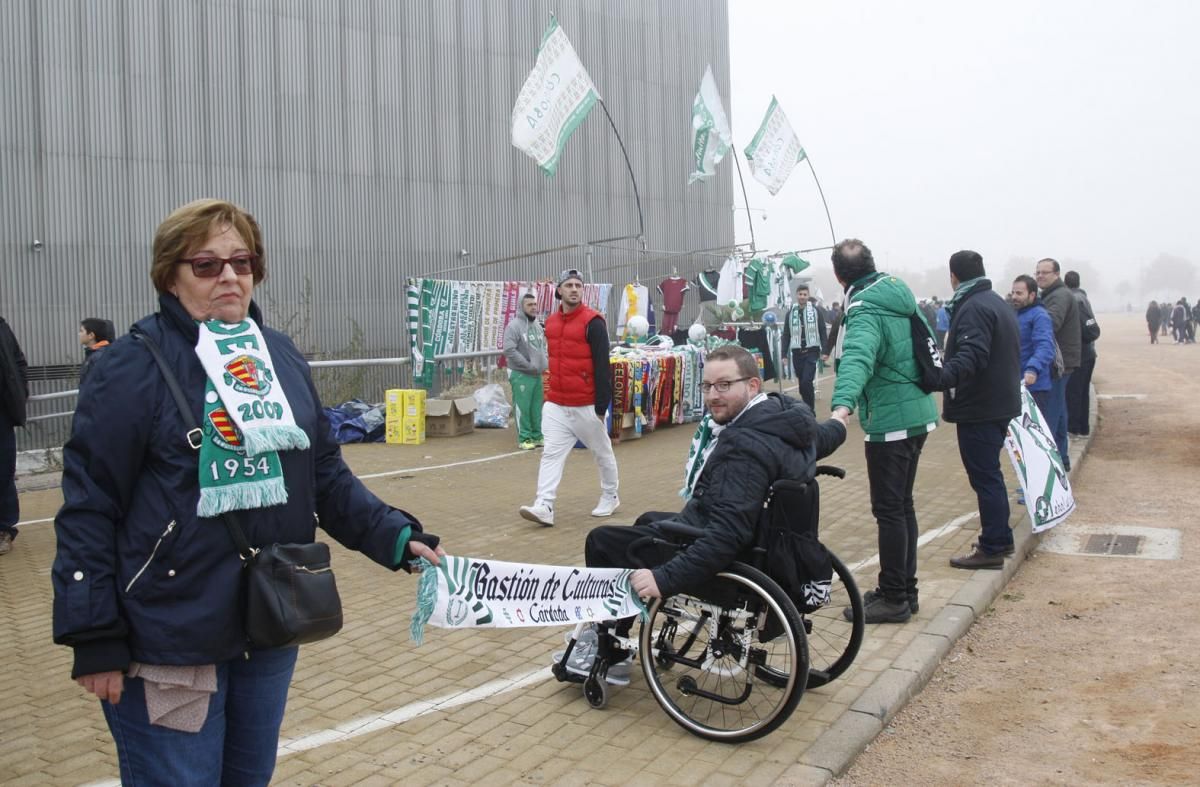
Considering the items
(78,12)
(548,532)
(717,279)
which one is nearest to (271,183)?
(78,12)

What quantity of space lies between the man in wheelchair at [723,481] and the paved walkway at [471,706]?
1.46 feet

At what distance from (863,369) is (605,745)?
7.87 ft

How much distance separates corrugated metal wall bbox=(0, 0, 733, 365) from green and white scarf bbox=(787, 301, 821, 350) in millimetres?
7391

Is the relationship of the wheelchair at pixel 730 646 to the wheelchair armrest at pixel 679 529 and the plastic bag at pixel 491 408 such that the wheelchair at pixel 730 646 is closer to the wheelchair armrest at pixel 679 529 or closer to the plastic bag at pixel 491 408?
the wheelchair armrest at pixel 679 529

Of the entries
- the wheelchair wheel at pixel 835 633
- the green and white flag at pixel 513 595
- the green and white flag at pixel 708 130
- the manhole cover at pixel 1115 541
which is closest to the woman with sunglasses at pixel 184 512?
the green and white flag at pixel 513 595

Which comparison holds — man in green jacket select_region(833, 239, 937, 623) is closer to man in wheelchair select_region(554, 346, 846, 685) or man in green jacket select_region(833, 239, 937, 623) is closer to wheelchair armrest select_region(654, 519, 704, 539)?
man in wheelchair select_region(554, 346, 846, 685)

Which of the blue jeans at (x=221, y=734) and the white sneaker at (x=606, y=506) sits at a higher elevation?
the blue jeans at (x=221, y=734)

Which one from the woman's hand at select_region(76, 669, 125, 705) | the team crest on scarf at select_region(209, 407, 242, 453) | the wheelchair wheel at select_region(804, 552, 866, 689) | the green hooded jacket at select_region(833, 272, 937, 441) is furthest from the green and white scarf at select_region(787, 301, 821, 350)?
the woman's hand at select_region(76, 669, 125, 705)

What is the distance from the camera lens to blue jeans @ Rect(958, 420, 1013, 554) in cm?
652

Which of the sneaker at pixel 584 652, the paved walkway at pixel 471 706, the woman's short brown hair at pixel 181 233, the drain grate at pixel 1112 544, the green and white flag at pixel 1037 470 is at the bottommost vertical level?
the drain grate at pixel 1112 544

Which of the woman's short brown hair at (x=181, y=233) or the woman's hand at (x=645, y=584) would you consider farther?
the woman's hand at (x=645, y=584)

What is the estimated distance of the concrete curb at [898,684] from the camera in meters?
3.88

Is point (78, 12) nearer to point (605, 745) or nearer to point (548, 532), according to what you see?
point (548, 532)

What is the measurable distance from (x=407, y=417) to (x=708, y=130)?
9.03 metres
